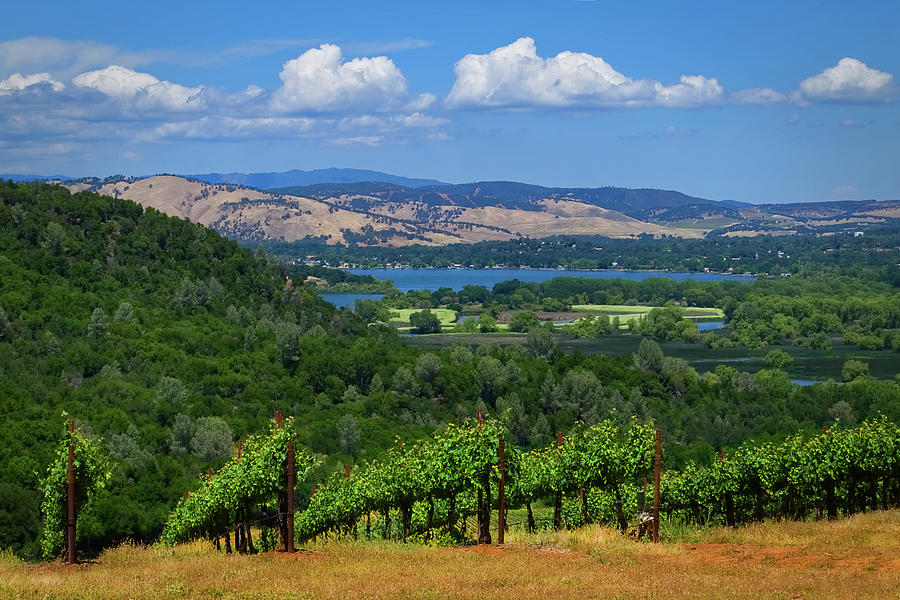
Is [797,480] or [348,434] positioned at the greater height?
[797,480]

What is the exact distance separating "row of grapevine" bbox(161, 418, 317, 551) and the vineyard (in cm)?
5

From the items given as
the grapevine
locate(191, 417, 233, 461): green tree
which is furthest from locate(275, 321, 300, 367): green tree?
the grapevine

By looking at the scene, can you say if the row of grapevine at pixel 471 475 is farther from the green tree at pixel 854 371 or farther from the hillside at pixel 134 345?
the green tree at pixel 854 371

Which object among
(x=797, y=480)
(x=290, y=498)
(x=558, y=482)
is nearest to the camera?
(x=290, y=498)

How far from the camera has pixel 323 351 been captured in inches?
4552

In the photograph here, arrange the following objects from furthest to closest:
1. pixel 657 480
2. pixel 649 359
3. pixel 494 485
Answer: pixel 649 359 < pixel 494 485 < pixel 657 480

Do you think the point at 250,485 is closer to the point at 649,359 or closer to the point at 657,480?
the point at 657,480

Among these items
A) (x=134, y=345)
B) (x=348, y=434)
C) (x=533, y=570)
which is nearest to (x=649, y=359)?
(x=348, y=434)

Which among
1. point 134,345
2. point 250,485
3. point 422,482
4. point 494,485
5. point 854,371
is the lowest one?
point 854,371

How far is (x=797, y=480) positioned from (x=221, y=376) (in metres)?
69.9

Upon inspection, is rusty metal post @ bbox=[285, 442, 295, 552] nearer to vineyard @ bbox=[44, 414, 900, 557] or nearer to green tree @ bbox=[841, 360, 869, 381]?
vineyard @ bbox=[44, 414, 900, 557]

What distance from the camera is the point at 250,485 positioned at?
110 feet

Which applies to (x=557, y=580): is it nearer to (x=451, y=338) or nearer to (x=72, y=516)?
(x=72, y=516)

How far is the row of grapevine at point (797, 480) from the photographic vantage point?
39.3 metres
